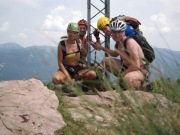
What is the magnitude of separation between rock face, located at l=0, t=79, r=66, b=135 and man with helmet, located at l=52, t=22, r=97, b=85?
0.86 meters

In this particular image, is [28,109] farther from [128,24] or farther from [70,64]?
[128,24]

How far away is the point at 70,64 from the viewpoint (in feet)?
23.9

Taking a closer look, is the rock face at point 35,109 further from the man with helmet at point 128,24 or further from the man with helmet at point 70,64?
the man with helmet at point 128,24

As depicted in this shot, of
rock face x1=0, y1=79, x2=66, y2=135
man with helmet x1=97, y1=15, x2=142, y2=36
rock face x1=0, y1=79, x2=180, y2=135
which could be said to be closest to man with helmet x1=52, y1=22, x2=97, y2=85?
man with helmet x1=97, y1=15, x2=142, y2=36

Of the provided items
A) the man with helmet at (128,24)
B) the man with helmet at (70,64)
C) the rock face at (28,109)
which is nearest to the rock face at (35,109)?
the rock face at (28,109)

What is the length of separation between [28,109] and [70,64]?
2.46m

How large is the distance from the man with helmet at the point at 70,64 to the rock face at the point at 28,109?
2.83 ft

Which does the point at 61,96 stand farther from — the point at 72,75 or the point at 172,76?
the point at 172,76

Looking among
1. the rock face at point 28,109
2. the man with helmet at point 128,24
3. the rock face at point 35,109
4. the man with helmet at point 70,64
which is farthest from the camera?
the man with helmet at point 70,64

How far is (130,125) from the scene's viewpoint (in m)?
1.93

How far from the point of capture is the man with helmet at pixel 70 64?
276 inches

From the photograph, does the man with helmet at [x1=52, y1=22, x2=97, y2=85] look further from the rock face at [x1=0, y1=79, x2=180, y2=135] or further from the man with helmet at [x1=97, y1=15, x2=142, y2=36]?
the rock face at [x1=0, y1=79, x2=180, y2=135]

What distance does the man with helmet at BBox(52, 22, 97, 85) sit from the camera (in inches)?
276

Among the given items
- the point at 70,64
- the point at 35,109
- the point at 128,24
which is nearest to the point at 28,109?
the point at 35,109
